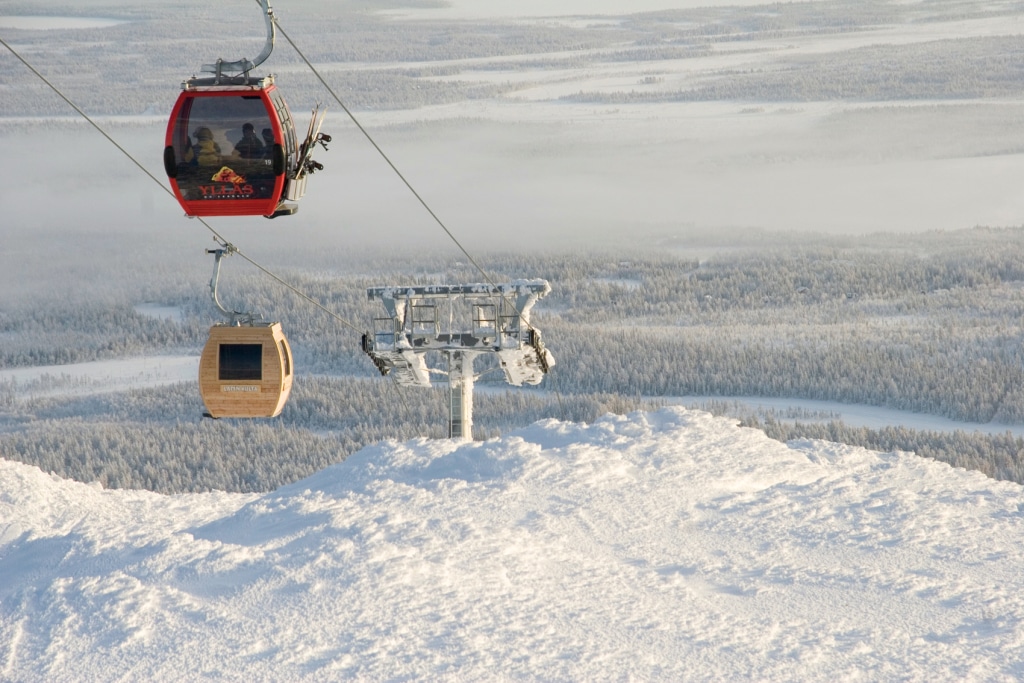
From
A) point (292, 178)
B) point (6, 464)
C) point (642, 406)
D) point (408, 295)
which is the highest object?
point (292, 178)

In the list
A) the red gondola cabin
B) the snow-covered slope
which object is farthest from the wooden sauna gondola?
the red gondola cabin

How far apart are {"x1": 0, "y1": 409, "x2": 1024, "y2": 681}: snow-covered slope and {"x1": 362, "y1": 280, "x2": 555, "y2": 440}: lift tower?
7.49ft

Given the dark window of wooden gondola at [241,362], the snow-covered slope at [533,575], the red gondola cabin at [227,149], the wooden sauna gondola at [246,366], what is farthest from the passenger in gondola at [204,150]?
the snow-covered slope at [533,575]

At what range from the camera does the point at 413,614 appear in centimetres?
1639

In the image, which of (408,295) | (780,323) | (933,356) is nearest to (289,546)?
(408,295)

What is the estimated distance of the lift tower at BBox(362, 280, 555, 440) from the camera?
2497 centimetres

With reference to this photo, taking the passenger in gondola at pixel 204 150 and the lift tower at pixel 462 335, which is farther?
the lift tower at pixel 462 335

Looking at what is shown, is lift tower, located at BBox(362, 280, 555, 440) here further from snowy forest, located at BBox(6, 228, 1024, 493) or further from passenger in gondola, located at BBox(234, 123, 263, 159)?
snowy forest, located at BBox(6, 228, 1024, 493)

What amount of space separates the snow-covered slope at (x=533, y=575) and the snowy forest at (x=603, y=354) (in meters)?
32.8

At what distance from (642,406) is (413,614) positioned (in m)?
71.6

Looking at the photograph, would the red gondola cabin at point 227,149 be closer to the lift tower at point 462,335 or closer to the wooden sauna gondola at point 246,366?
the wooden sauna gondola at point 246,366

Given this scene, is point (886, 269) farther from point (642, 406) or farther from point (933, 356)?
point (642, 406)

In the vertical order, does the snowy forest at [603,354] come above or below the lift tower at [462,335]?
below

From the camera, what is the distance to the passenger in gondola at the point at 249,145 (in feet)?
58.8
